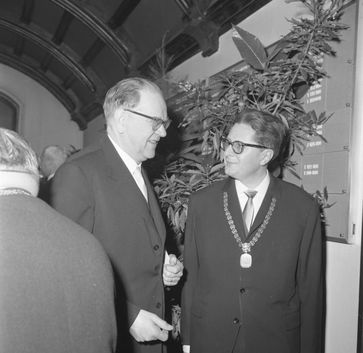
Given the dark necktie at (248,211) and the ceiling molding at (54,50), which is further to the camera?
the ceiling molding at (54,50)

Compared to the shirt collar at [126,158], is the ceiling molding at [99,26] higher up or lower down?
higher up

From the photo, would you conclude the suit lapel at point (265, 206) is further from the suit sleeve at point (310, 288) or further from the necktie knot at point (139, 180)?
the necktie knot at point (139, 180)

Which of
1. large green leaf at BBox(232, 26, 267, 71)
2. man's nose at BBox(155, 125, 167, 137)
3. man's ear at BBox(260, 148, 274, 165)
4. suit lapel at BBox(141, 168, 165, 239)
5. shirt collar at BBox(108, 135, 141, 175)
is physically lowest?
suit lapel at BBox(141, 168, 165, 239)

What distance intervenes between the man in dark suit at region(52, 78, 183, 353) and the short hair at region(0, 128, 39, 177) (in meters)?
0.57

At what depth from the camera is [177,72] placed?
5.05 meters

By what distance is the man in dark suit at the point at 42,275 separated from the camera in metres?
0.89

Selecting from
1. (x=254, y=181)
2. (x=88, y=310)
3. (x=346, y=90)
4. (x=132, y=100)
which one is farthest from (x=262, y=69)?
(x=88, y=310)

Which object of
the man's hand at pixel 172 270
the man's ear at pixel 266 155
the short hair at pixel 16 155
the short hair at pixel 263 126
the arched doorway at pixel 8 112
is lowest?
the man's hand at pixel 172 270

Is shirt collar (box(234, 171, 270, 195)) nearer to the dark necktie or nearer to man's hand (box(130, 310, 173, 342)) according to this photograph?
the dark necktie

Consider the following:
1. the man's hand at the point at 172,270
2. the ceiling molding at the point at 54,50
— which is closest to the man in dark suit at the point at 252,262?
the man's hand at the point at 172,270

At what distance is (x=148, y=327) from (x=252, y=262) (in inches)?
24.0

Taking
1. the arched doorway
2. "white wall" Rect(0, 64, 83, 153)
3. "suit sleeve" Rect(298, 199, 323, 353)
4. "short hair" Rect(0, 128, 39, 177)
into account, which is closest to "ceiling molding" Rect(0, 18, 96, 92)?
"white wall" Rect(0, 64, 83, 153)

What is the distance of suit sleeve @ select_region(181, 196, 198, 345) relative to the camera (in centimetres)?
205

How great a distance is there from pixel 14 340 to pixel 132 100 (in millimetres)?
1204
